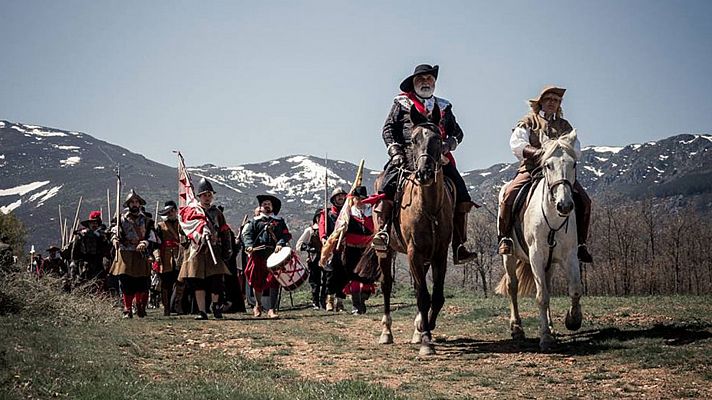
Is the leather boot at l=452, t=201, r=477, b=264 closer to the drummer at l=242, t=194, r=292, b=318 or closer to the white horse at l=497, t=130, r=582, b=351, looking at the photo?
the white horse at l=497, t=130, r=582, b=351

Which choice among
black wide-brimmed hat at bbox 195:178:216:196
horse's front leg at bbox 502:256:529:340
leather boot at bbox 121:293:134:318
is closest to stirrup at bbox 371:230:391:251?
horse's front leg at bbox 502:256:529:340

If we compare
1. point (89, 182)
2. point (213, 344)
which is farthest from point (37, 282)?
point (89, 182)

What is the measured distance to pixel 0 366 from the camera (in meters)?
6.00

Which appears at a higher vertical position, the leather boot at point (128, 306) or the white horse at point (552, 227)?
the white horse at point (552, 227)

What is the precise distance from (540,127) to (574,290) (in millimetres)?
2390

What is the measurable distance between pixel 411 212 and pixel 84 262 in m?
12.7

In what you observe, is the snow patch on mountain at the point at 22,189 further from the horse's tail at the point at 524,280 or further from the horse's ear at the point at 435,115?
the horse's ear at the point at 435,115

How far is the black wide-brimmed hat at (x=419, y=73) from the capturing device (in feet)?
31.7

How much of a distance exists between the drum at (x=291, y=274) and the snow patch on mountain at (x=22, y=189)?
467ft

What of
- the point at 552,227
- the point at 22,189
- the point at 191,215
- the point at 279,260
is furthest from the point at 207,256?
the point at 22,189

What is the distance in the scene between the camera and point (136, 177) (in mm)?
146500

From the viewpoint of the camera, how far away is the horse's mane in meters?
8.45

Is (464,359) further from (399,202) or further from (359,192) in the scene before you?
(359,192)

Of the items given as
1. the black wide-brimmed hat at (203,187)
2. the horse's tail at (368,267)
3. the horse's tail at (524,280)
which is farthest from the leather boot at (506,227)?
the black wide-brimmed hat at (203,187)
